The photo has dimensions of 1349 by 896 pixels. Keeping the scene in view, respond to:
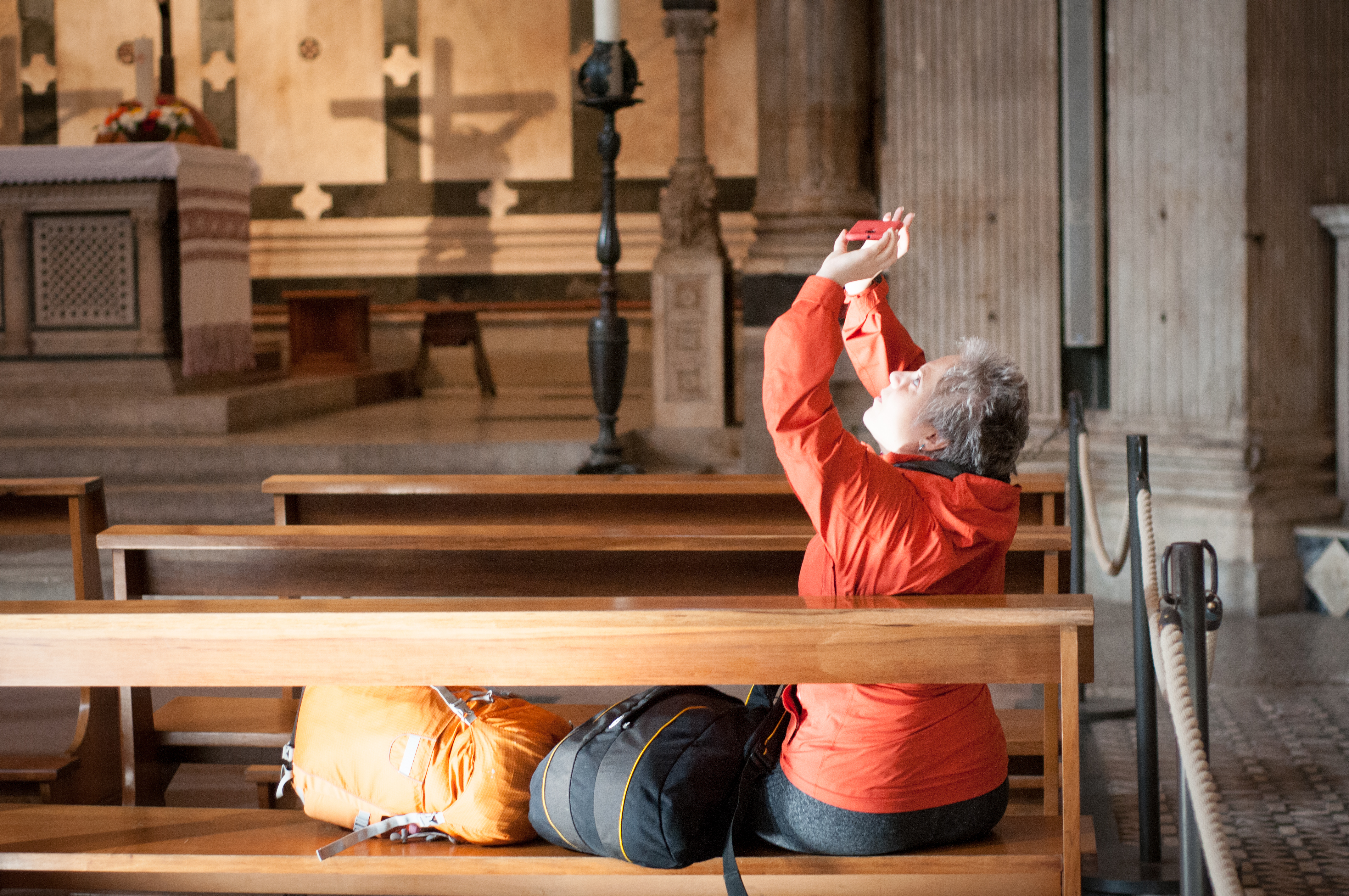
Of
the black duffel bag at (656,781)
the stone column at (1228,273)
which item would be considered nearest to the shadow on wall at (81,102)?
the stone column at (1228,273)

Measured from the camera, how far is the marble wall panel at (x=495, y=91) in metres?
10.7

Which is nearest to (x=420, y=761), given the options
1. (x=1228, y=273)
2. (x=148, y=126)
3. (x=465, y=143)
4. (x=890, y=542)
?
(x=890, y=542)

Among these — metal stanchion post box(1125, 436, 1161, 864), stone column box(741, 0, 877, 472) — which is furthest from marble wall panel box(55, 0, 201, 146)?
metal stanchion post box(1125, 436, 1161, 864)

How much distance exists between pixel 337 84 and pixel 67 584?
21.5 ft

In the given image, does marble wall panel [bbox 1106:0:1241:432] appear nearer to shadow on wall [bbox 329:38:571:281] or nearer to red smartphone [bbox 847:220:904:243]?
red smartphone [bbox 847:220:904:243]

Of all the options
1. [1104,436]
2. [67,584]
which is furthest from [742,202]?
[67,584]

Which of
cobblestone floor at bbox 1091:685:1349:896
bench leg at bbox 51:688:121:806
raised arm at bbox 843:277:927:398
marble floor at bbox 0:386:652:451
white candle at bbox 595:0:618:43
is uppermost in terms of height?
white candle at bbox 595:0:618:43

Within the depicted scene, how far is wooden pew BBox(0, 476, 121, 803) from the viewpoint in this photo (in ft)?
9.12

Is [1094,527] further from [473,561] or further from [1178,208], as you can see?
[1178,208]

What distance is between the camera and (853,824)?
1861mm

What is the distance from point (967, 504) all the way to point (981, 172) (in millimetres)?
4156

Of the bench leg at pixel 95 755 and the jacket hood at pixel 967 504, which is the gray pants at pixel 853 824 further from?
the bench leg at pixel 95 755

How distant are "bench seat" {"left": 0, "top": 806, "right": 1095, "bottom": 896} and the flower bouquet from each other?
252 inches

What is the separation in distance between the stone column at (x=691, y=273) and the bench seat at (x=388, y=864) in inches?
199
